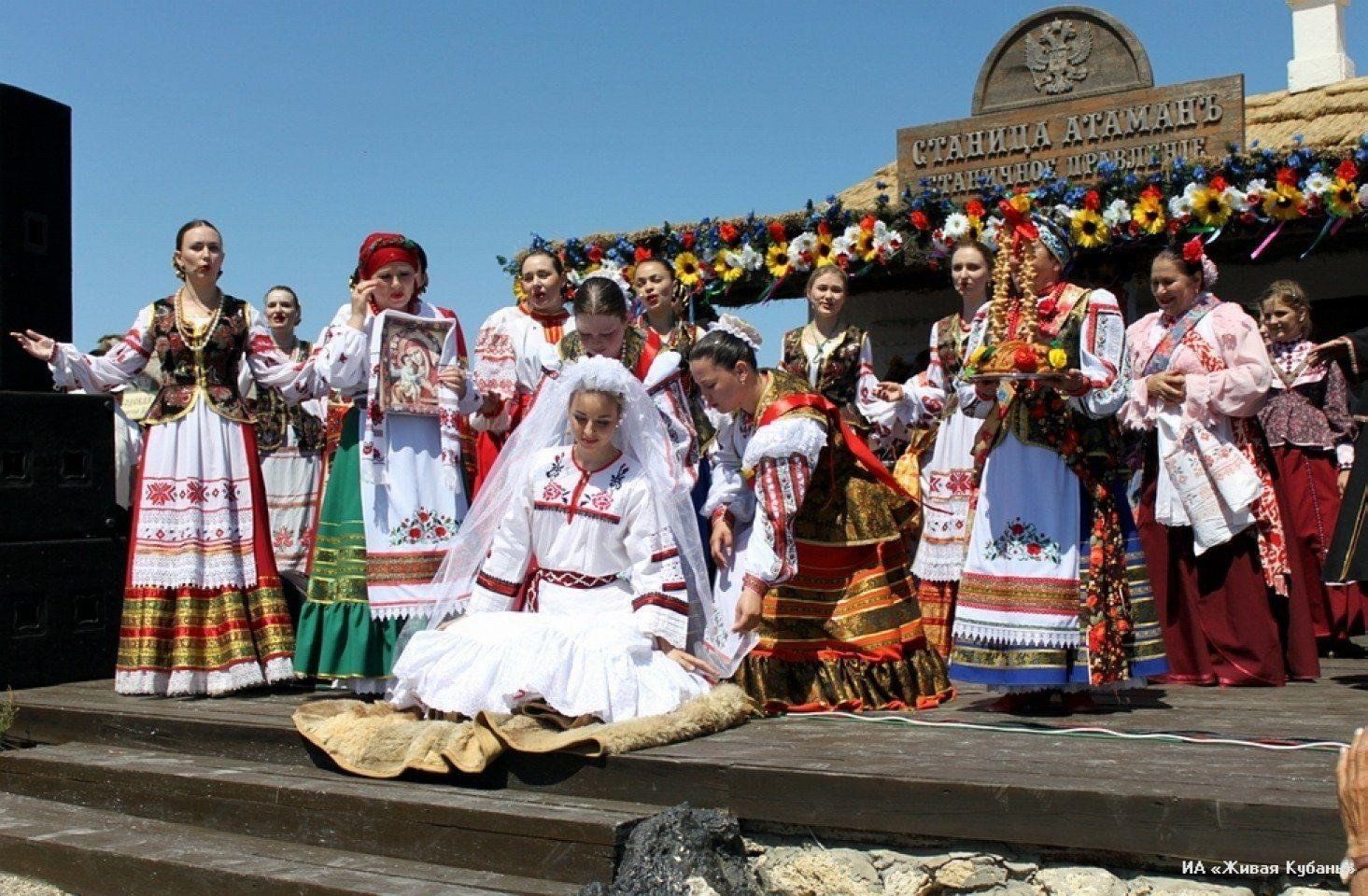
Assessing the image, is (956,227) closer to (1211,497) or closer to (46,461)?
(1211,497)

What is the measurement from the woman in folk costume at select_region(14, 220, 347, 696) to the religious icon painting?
1.00 feet

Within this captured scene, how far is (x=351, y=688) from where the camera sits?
5.88 metres

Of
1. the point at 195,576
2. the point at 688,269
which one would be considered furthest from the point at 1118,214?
the point at 195,576

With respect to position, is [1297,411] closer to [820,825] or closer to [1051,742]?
[1051,742]

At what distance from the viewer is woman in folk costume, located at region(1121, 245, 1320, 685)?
5883mm

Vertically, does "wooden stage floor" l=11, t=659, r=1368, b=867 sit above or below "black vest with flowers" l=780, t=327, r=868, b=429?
below

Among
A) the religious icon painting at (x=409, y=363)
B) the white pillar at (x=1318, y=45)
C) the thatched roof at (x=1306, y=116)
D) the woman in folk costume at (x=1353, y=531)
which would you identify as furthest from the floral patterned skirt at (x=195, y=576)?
the white pillar at (x=1318, y=45)

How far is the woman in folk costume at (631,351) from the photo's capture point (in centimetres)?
584

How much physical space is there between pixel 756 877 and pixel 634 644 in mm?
1019

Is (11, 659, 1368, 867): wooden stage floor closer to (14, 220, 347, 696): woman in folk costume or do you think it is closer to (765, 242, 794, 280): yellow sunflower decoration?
(14, 220, 347, 696): woman in folk costume

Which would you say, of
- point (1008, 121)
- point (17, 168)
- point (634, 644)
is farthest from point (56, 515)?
point (1008, 121)

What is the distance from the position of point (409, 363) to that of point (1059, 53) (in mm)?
6046

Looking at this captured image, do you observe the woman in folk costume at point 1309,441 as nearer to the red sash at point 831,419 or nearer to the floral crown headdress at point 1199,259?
the floral crown headdress at point 1199,259

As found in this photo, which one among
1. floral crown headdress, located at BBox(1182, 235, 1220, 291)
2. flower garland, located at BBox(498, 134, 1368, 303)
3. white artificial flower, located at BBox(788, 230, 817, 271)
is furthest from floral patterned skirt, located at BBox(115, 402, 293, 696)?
white artificial flower, located at BBox(788, 230, 817, 271)
